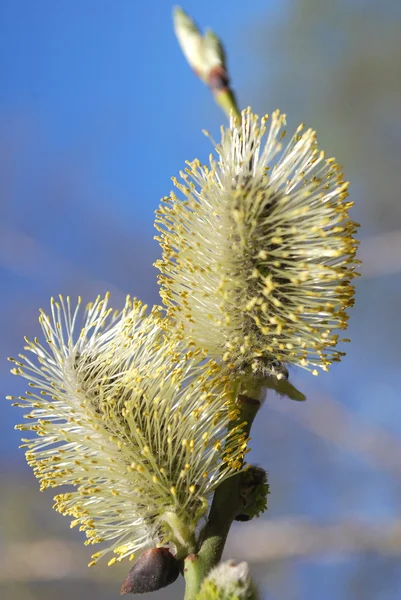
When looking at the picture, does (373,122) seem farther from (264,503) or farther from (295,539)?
(264,503)

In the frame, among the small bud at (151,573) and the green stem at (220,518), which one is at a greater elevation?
the green stem at (220,518)

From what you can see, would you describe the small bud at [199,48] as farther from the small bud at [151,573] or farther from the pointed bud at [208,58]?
the small bud at [151,573]

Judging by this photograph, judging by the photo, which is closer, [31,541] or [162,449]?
[162,449]

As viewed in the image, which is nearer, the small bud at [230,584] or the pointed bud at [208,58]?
the small bud at [230,584]

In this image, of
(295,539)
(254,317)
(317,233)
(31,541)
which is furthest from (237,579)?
(31,541)

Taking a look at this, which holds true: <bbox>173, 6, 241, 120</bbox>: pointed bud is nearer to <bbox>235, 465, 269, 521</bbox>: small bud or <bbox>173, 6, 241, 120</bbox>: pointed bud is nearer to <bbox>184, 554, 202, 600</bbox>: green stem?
<bbox>235, 465, 269, 521</bbox>: small bud

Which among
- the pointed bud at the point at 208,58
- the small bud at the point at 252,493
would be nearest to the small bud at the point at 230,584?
the small bud at the point at 252,493
